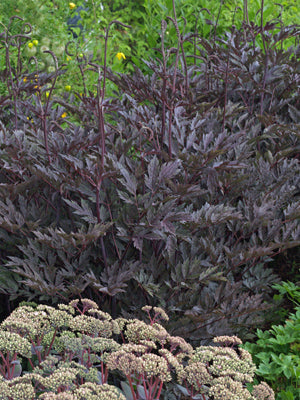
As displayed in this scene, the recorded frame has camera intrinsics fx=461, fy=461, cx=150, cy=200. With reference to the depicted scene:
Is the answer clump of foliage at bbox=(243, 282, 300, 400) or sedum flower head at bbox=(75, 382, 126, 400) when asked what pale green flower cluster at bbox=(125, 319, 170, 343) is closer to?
sedum flower head at bbox=(75, 382, 126, 400)

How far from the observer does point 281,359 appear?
2.09 meters

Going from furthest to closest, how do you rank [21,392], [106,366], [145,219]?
1. [145,219]
2. [106,366]
3. [21,392]

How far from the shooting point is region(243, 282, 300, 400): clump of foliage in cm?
204

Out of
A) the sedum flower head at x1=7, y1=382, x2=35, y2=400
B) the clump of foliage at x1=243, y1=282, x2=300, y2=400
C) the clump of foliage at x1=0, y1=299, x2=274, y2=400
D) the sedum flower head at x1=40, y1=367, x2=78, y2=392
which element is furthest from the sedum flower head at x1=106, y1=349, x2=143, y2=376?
the clump of foliage at x1=243, y1=282, x2=300, y2=400

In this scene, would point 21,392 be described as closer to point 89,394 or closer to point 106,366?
point 89,394

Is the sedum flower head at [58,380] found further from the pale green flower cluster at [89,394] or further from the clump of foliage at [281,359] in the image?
the clump of foliage at [281,359]

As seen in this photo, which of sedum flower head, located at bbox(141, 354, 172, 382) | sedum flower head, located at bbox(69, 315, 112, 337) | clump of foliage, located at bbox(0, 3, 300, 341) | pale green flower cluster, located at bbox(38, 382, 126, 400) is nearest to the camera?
pale green flower cluster, located at bbox(38, 382, 126, 400)

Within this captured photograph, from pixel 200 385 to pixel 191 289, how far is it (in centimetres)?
68

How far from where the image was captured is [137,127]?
2.59 meters

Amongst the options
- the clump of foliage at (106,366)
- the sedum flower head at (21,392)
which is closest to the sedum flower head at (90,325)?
the clump of foliage at (106,366)

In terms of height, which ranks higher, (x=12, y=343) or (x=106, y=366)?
(x=12, y=343)

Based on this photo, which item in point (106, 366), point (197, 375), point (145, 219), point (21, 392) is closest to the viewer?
point (21, 392)

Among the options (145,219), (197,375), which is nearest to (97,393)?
(197,375)

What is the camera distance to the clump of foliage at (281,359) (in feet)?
6.69
